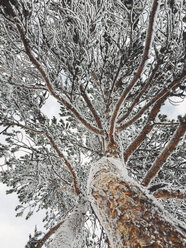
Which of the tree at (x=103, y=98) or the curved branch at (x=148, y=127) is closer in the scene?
the tree at (x=103, y=98)

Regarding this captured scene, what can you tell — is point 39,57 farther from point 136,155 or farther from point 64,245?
point 136,155

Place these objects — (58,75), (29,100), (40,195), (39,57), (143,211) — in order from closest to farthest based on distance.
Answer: (143,211) → (39,57) → (58,75) → (29,100) → (40,195)

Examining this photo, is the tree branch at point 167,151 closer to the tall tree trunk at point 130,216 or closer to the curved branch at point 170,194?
the curved branch at point 170,194

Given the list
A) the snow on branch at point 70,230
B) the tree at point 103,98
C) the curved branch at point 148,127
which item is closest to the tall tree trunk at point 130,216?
the tree at point 103,98

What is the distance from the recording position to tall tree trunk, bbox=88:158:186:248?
1.14 meters

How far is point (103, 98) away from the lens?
12.0 ft

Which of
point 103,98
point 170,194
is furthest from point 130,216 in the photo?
point 103,98

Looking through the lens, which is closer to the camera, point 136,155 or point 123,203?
point 123,203

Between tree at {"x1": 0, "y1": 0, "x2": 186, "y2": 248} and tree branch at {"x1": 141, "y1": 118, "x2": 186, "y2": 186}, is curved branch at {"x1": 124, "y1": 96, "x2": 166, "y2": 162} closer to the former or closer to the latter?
tree at {"x1": 0, "y1": 0, "x2": 186, "y2": 248}

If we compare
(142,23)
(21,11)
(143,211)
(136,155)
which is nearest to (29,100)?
(21,11)

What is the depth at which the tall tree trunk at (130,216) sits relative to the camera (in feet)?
Answer: 3.76

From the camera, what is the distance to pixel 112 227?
4.68 ft

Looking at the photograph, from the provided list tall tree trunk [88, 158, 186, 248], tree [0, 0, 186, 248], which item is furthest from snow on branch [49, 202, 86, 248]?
tall tree trunk [88, 158, 186, 248]

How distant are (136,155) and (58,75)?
9.29ft
